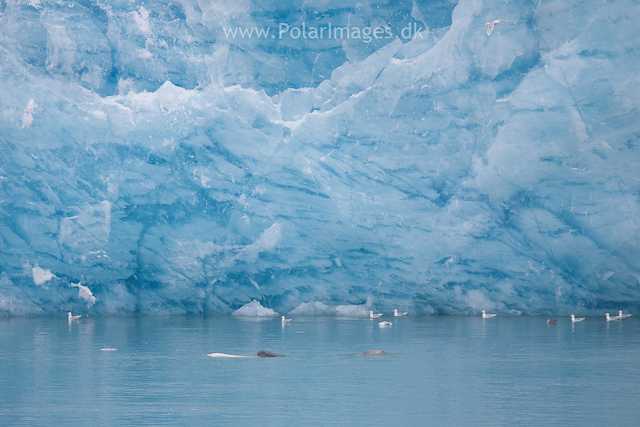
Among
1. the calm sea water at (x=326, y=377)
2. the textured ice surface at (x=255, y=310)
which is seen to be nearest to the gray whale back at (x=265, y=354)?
the calm sea water at (x=326, y=377)

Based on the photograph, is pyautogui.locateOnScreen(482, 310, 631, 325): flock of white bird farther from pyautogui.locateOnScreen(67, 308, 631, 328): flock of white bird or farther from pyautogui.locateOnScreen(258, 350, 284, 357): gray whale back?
pyautogui.locateOnScreen(258, 350, 284, 357): gray whale back

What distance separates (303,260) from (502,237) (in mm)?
7679

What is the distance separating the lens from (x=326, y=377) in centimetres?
1558

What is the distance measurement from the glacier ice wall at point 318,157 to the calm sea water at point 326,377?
643 cm

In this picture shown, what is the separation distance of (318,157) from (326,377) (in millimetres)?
18890

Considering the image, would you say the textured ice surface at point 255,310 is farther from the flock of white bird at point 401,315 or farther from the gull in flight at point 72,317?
the gull in flight at point 72,317

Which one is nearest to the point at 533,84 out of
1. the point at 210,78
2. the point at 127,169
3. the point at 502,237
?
the point at 502,237

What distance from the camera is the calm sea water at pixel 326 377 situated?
1192cm

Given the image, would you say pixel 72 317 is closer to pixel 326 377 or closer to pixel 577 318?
pixel 577 318

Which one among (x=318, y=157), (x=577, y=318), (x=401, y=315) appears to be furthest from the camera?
(x=401, y=315)

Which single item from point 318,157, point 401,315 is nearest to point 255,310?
point 401,315

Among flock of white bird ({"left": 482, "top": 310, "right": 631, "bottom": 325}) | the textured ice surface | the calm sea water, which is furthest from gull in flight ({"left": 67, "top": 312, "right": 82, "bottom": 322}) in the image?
flock of white bird ({"left": 482, "top": 310, "right": 631, "bottom": 325})

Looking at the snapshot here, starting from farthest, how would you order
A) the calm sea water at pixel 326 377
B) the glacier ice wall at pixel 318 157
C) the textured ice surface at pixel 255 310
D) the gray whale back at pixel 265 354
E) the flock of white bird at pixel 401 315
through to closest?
the textured ice surface at pixel 255 310 < the glacier ice wall at pixel 318 157 < the flock of white bird at pixel 401 315 < the gray whale back at pixel 265 354 < the calm sea water at pixel 326 377

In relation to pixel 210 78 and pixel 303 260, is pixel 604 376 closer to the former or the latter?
pixel 303 260
